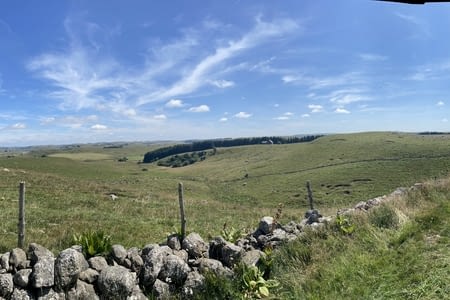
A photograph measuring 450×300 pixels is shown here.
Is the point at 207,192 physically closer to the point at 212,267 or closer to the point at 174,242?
the point at 174,242

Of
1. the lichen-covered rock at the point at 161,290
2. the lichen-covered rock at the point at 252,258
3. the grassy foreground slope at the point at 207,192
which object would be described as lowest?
the grassy foreground slope at the point at 207,192

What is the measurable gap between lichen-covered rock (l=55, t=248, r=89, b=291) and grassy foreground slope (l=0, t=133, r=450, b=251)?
360cm

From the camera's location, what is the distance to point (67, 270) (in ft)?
22.8

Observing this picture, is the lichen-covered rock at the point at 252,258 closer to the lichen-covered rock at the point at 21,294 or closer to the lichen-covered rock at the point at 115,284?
the lichen-covered rock at the point at 115,284

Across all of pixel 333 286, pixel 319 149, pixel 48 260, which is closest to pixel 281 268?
pixel 333 286

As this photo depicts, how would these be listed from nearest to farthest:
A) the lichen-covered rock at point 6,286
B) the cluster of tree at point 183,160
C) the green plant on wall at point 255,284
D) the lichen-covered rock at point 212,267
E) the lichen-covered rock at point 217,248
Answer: the lichen-covered rock at point 6,286
the green plant on wall at point 255,284
the lichen-covered rock at point 212,267
the lichen-covered rock at point 217,248
the cluster of tree at point 183,160

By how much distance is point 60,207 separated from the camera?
20.5 meters

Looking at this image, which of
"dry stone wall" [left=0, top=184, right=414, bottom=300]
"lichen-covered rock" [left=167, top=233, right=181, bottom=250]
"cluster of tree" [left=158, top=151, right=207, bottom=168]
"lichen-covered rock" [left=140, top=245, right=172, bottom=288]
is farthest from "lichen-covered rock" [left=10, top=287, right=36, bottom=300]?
"cluster of tree" [left=158, top=151, right=207, bottom=168]

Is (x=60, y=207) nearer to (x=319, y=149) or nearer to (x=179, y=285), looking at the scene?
(x=179, y=285)

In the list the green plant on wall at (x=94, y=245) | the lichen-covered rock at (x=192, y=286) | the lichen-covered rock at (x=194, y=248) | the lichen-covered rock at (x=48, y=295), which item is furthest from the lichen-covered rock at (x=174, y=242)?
the lichen-covered rock at (x=48, y=295)

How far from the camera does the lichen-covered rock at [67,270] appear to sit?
22.7ft

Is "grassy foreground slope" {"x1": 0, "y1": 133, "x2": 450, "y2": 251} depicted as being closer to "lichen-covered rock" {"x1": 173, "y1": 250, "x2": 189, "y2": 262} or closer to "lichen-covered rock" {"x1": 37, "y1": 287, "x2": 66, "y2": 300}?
"lichen-covered rock" {"x1": 37, "y1": 287, "x2": 66, "y2": 300}

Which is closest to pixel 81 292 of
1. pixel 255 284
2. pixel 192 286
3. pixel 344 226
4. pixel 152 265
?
pixel 152 265

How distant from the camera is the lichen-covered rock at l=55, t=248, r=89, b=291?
6906 millimetres
